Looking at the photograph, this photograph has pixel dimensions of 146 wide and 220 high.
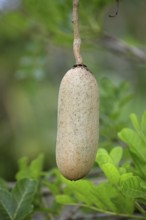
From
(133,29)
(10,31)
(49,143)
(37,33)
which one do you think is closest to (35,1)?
(37,33)

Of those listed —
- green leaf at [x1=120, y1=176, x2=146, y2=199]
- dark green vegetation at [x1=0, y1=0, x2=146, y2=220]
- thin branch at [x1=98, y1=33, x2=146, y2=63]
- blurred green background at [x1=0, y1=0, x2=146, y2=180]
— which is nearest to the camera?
green leaf at [x1=120, y1=176, x2=146, y2=199]

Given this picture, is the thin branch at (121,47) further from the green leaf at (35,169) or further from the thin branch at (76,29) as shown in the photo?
the thin branch at (76,29)

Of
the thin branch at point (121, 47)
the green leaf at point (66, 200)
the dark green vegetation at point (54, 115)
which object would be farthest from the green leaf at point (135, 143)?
the thin branch at point (121, 47)

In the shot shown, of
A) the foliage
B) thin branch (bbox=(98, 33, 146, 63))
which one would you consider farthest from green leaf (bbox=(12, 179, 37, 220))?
thin branch (bbox=(98, 33, 146, 63))

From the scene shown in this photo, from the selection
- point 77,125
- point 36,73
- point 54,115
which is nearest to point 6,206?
point 77,125

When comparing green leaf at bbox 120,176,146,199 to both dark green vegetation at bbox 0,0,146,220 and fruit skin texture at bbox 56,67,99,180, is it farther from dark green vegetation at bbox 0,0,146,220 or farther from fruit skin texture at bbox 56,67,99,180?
fruit skin texture at bbox 56,67,99,180

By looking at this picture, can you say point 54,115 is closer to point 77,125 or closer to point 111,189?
point 111,189

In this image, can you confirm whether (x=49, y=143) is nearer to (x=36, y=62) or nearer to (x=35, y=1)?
(x=36, y=62)

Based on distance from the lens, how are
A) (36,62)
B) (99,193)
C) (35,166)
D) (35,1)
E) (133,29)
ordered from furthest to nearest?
(133,29)
(36,62)
(35,1)
(35,166)
(99,193)
